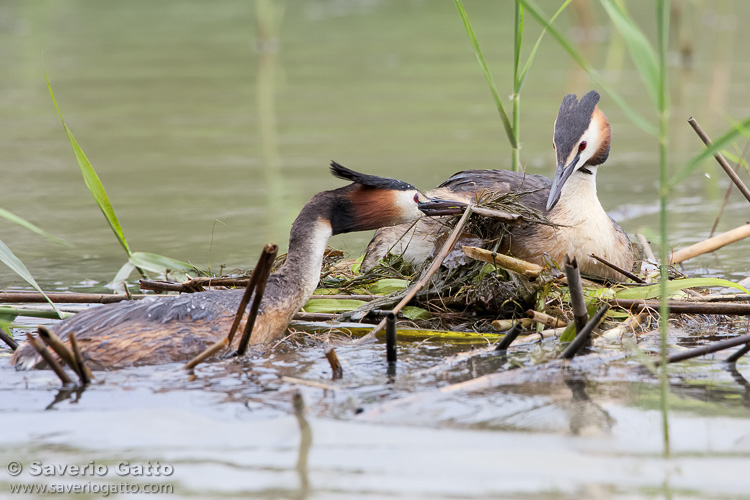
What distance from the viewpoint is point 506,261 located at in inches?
183

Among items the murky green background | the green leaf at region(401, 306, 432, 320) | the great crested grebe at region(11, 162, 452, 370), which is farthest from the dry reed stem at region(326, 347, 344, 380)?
the green leaf at region(401, 306, 432, 320)

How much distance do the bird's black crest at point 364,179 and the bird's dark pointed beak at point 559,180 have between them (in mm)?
766

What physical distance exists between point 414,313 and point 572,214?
3.39 ft

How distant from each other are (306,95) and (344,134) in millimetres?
2470

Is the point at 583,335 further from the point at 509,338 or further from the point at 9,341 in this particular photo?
the point at 9,341

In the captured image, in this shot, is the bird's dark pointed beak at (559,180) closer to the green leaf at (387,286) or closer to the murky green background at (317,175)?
the green leaf at (387,286)

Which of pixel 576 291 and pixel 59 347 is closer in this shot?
pixel 59 347

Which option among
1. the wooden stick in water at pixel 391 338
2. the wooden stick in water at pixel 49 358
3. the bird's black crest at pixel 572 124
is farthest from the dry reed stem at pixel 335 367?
the bird's black crest at pixel 572 124

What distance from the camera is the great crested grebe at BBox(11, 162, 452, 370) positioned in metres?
4.09

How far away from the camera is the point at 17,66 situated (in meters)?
14.4

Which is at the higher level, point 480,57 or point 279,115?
point 279,115

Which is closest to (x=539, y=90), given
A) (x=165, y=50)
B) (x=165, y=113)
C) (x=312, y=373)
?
(x=165, y=113)

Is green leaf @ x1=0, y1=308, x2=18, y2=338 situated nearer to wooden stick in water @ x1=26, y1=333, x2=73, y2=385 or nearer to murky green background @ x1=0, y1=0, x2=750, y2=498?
murky green background @ x1=0, y1=0, x2=750, y2=498

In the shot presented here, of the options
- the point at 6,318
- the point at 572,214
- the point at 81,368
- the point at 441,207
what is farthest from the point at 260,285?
the point at 572,214
